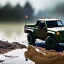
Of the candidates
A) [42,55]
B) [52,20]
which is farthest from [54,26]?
[42,55]

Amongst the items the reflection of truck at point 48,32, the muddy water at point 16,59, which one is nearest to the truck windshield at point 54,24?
the reflection of truck at point 48,32

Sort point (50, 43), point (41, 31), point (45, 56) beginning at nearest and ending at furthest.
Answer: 1. point (45, 56)
2. point (50, 43)
3. point (41, 31)

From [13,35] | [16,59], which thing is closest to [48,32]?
[16,59]

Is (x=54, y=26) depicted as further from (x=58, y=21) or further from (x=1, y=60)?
(x=1, y=60)

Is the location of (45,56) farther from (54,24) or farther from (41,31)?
(54,24)

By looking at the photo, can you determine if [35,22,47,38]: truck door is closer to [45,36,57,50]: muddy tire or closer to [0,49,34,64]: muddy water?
Result: [45,36,57,50]: muddy tire

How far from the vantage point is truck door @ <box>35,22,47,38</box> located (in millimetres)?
13327

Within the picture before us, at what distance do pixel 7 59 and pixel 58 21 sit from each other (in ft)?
19.1

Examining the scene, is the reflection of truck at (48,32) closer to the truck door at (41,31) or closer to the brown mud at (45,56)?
the truck door at (41,31)

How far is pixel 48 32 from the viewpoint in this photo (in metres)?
12.9

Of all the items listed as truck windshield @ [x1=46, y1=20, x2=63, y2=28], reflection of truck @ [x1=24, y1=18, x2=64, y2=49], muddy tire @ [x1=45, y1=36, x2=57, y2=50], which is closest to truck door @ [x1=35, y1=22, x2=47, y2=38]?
reflection of truck @ [x1=24, y1=18, x2=64, y2=49]

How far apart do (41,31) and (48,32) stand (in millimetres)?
799

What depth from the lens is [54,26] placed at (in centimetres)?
1403

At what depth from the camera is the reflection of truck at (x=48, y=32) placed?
12125 millimetres
